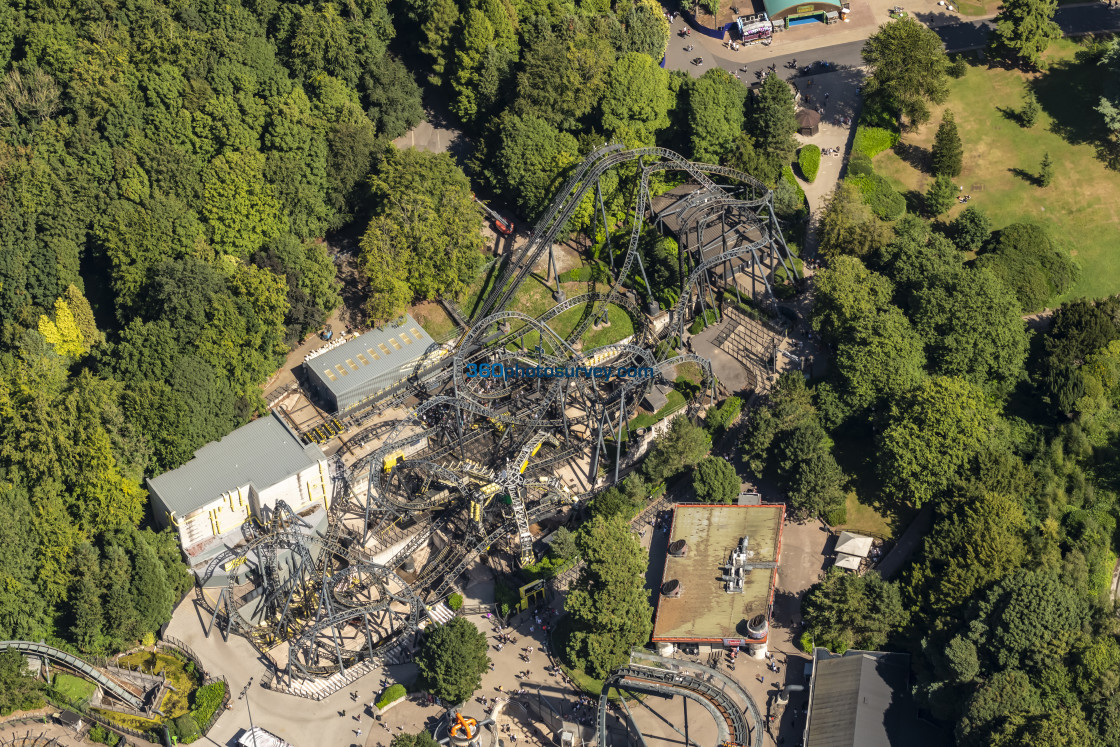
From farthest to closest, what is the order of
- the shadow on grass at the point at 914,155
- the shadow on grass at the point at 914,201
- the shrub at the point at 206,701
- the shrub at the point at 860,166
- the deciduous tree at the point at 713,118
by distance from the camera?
1. the shadow on grass at the point at 914,155
2. the shrub at the point at 860,166
3. the deciduous tree at the point at 713,118
4. the shadow on grass at the point at 914,201
5. the shrub at the point at 206,701

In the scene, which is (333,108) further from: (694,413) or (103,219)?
(694,413)

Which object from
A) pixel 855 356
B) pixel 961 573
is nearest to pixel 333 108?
pixel 855 356

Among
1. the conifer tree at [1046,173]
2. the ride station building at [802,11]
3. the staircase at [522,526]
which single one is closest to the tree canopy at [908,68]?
the conifer tree at [1046,173]

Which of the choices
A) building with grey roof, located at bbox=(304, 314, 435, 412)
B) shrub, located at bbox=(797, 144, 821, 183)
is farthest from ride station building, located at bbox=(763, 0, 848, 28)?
building with grey roof, located at bbox=(304, 314, 435, 412)

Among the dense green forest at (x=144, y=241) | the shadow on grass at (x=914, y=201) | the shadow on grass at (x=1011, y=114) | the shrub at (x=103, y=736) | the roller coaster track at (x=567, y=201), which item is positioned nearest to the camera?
the shrub at (x=103, y=736)

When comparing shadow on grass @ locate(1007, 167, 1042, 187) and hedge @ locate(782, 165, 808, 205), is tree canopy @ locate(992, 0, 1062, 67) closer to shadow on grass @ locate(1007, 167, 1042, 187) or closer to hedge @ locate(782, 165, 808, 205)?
shadow on grass @ locate(1007, 167, 1042, 187)

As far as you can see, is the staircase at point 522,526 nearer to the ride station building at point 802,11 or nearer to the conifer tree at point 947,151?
the conifer tree at point 947,151

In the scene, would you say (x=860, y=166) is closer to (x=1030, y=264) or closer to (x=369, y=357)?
(x=1030, y=264)
